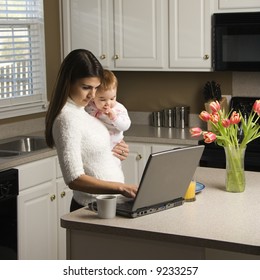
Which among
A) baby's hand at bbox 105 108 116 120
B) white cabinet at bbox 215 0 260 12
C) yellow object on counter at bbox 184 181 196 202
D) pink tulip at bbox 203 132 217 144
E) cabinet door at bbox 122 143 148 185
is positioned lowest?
cabinet door at bbox 122 143 148 185

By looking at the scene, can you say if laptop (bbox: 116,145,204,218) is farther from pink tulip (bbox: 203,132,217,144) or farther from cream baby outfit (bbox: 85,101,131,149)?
cream baby outfit (bbox: 85,101,131,149)

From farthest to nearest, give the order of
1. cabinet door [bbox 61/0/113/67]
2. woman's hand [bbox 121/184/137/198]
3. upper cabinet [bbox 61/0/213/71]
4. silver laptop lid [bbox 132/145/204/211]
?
cabinet door [bbox 61/0/113/67] → upper cabinet [bbox 61/0/213/71] → woman's hand [bbox 121/184/137/198] → silver laptop lid [bbox 132/145/204/211]

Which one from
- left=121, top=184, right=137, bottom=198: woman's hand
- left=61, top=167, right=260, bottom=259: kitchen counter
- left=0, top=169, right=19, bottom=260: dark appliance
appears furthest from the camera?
left=0, top=169, right=19, bottom=260: dark appliance

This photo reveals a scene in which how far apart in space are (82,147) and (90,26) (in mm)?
2463

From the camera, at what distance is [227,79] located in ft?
16.6

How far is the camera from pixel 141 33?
16.1 ft

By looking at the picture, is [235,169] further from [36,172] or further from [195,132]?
[36,172]

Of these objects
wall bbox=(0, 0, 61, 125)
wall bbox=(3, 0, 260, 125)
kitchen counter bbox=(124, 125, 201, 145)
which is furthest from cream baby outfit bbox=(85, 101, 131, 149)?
wall bbox=(0, 0, 61, 125)

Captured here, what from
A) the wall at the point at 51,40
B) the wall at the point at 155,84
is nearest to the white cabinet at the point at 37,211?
the wall at the point at 155,84

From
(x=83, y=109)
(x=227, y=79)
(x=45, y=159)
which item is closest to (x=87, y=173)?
(x=83, y=109)

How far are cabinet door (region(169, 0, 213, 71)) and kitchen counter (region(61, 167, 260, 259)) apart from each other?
7.00 ft

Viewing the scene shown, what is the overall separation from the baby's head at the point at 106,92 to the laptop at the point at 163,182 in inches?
19.0

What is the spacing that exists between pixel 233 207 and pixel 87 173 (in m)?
0.63

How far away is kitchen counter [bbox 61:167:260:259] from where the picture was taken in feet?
7.70
